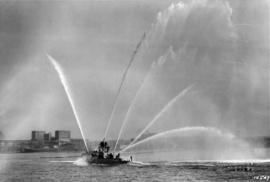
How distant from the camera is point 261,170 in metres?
63.6

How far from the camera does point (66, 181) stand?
5662 cm

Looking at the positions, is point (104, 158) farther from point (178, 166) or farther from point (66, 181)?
point (66, 181)

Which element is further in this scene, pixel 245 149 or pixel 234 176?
pixel 245 149

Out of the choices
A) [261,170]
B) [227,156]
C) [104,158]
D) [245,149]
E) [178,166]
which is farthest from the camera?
[245,149]

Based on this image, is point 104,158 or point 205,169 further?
point 104,158

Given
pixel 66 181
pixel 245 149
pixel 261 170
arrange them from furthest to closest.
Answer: pixel 245 149 < pixel 261 170 < pixel 66 181

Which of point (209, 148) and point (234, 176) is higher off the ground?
point (209, 148)

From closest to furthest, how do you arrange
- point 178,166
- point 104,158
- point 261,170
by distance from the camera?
1. point 261,170
2. point 178,166
3. point 104,158

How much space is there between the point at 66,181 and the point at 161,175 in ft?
37.0

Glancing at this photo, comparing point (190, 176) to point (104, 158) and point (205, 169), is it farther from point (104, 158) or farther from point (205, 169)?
point (104, 158)

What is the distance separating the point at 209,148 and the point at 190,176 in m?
53.5

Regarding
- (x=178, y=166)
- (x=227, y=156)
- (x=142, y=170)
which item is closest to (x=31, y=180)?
(x=142, y=170)

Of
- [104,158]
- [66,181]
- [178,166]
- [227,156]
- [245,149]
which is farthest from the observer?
[245,149]

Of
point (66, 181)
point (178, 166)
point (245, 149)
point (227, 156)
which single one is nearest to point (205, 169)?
point (178, 166)
